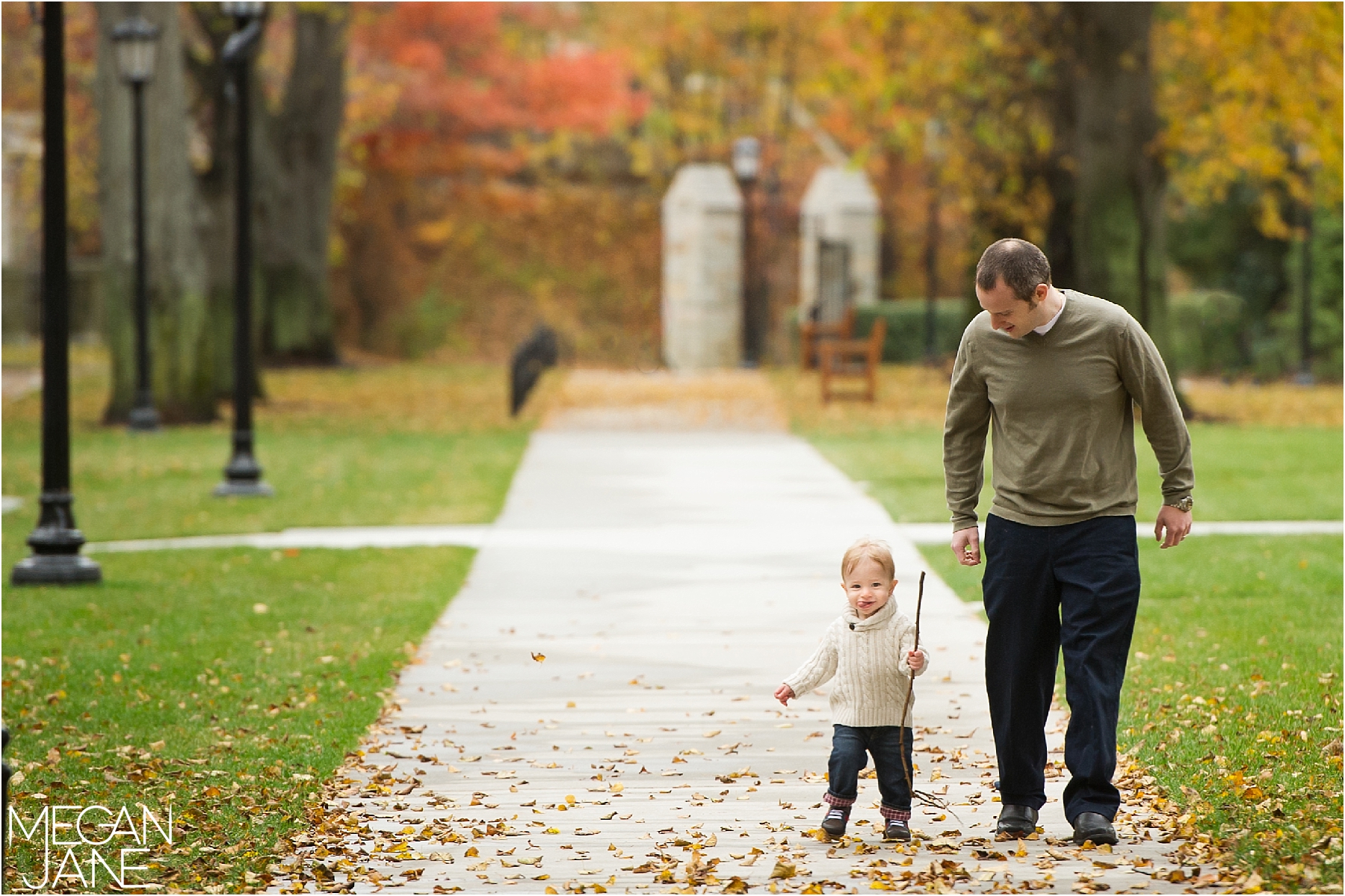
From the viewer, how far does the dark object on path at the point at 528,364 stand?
21.5 meters

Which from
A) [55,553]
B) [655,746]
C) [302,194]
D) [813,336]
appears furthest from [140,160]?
[655,746]

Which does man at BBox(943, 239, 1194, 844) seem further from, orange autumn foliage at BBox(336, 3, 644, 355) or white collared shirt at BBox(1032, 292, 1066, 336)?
orange autumn foliage at BBox(336, 3, 644, 355)

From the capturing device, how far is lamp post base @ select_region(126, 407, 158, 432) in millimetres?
19766

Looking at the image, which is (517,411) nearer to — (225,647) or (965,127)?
(965,127)

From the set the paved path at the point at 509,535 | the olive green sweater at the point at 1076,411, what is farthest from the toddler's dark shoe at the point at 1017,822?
the paved path at the point at 509,535

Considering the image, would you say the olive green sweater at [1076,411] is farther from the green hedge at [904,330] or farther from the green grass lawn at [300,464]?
the green hedge at [904,330]

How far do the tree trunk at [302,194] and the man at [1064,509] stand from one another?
76.8 feet

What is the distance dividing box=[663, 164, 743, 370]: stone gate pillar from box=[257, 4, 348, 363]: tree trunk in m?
6.74

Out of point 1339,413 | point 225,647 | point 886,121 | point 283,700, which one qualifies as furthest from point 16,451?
point 886,121

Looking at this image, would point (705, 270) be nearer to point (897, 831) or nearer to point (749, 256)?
point (749, 256)

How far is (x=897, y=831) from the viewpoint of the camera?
16.9ft

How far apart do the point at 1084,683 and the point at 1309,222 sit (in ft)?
79.1

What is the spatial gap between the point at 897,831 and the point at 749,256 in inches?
1128

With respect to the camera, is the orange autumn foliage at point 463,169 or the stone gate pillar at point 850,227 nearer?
the stone gate pillar at point 850,227
